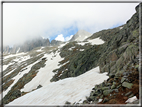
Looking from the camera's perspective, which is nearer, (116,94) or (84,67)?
(116,94)

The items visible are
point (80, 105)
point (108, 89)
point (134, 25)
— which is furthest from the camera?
point (134, 25)

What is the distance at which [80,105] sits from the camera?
868 centimetres

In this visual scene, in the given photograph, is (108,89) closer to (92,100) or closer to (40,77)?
(92,100)

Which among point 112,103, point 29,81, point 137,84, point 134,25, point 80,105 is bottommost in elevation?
point 29,81

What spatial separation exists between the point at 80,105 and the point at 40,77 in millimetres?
40054

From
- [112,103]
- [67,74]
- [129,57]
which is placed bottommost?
[67,74]

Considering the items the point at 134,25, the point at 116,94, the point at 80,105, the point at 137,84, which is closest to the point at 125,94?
the point at 116,94

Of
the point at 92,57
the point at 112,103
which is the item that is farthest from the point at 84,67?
the point at 112,103

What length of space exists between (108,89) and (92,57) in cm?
2610

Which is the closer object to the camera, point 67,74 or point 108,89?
point 108,89

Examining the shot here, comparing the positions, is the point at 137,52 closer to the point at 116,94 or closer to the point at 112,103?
the point at 116,94

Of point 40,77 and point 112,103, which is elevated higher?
point 112,103

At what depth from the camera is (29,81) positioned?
44.3 meters

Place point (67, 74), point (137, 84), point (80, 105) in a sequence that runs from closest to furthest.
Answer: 1. point (137, 84)
2. point (80, 105)
3. point (67, 74)
